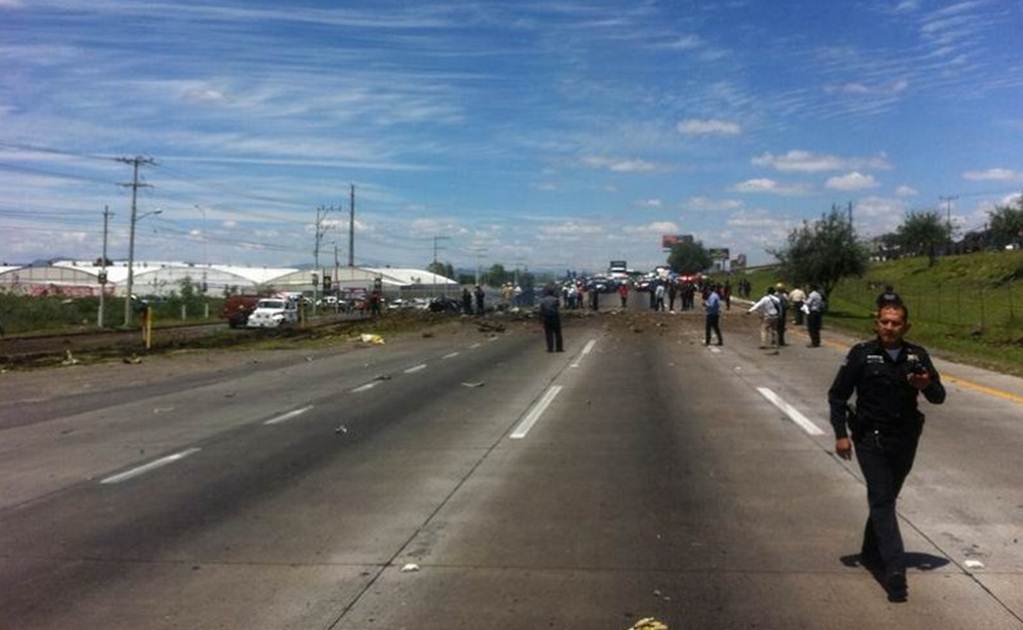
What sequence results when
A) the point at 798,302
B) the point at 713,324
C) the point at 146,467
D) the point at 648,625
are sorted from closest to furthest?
the point at 648,625 → the point at 146,467 → the point at 713,324 → the point at 798,302

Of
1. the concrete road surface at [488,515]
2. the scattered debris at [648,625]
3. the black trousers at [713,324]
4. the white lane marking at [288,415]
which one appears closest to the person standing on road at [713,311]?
the black trousers at [713,324]

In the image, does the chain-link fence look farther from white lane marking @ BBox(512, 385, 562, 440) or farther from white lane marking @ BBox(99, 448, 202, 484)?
white lane marking @ BBox(99, 448, 202, 484)

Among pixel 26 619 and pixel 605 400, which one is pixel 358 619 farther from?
pixel 605 400

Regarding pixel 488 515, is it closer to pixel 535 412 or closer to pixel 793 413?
pixel 535 412

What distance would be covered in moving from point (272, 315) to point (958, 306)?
33393 millimetres

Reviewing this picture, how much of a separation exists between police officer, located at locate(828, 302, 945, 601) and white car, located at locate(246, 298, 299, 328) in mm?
51897

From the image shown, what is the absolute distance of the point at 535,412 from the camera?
16.7 metres

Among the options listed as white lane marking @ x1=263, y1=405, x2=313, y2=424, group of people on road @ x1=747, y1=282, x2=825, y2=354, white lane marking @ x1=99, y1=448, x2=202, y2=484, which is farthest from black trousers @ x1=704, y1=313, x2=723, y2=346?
white lane marking @ x1=99, y1=448, x2=202, y2=484

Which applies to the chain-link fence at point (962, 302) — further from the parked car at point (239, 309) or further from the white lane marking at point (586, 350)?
the parked car at point (239, 309)

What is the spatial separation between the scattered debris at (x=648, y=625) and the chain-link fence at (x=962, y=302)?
31.2 metres

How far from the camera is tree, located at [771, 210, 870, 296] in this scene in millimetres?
62625

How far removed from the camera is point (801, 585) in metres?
6.79

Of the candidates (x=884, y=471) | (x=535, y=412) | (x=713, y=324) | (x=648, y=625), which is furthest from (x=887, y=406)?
(x=713, y=324)

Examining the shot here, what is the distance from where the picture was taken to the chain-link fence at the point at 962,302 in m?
41.4
